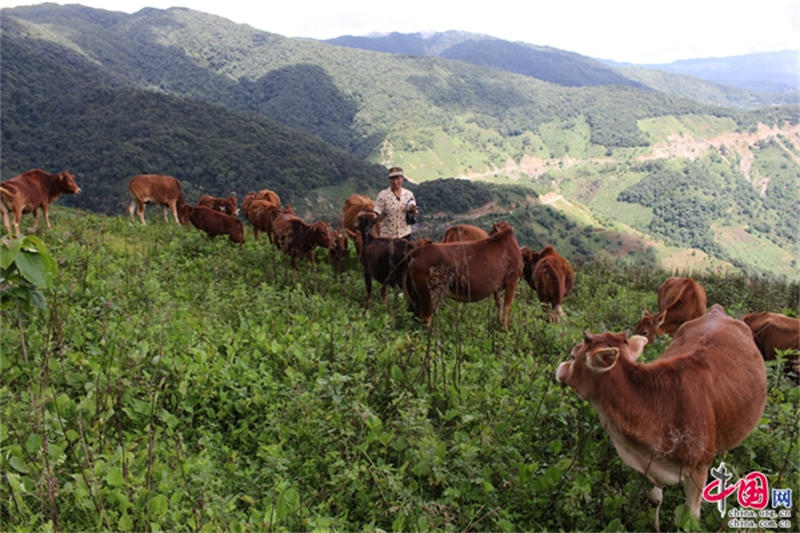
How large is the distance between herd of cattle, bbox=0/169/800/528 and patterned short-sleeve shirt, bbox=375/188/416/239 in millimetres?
333

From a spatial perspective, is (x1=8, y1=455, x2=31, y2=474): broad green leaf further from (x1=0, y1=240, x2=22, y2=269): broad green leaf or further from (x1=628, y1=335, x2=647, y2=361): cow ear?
(x1=628, y1=335, x2=647, y2=361): cow ear

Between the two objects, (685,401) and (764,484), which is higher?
(685,401)

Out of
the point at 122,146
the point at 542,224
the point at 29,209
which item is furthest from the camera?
the point at 542,224

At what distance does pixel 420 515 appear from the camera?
423cm

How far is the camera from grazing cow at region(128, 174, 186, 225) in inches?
729

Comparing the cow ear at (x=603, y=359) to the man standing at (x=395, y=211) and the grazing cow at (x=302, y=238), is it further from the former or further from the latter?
the grazing cow at (x=302, y=238)

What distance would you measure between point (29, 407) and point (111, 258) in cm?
603

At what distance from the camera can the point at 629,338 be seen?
16.0ft

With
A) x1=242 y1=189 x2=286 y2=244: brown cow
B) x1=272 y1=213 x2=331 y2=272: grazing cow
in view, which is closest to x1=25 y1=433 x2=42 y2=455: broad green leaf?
x1=272 y1=213 x2=331 y2=272: grazing cow

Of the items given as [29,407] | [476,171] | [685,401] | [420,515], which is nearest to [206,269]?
[29,407]

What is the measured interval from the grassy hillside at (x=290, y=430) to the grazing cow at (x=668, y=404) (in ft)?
1.19

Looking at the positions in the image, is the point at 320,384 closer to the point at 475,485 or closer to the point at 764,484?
the point at 475,485

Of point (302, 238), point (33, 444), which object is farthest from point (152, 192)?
point (33, 444)

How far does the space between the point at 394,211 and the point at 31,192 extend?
8942mm
